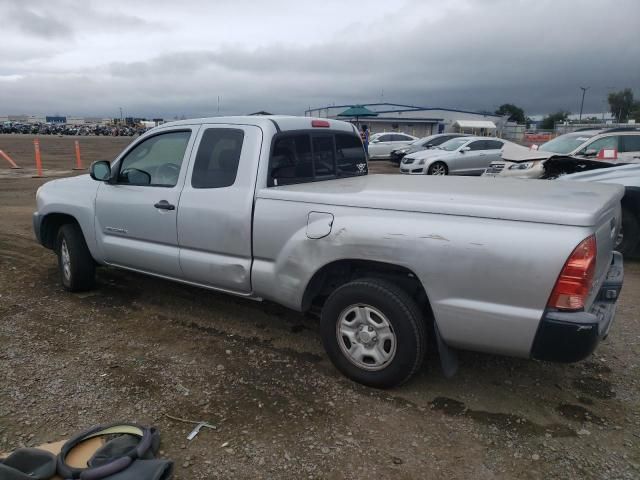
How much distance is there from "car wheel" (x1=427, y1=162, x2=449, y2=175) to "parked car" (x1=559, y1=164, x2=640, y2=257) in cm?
911

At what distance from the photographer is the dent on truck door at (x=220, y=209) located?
3649 millimetres

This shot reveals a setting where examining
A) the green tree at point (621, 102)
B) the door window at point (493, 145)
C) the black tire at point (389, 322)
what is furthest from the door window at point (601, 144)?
the green tree at point (621, 102)

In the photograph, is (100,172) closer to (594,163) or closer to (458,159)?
(594,163)

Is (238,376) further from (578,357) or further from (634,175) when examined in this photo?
(634,175)

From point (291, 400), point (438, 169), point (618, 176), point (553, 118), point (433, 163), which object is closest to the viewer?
point (291, 400)

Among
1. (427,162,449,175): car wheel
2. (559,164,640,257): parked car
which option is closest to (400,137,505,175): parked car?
(427,162,449,175): car wheel

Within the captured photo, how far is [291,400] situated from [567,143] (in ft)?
34.8

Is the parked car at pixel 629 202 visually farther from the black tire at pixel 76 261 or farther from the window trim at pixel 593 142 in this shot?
the black tire at pixel 76 261

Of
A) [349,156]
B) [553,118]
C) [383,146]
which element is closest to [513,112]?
[553,118]

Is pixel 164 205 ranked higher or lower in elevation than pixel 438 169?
higher

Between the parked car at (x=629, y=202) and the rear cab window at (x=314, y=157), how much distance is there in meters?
3.33

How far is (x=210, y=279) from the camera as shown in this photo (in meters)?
3.93

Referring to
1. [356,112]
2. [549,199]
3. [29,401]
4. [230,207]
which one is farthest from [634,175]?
[356,112]

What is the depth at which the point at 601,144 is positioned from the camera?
34.6 ft
